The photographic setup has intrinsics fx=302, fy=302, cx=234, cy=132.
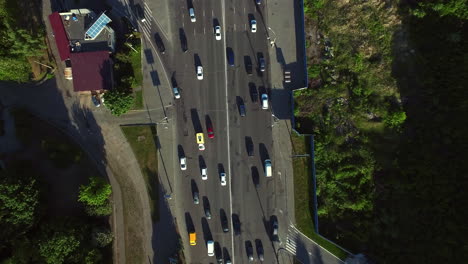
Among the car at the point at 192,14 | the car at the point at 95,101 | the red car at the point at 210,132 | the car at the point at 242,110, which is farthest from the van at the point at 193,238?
the car at the point at 192,14

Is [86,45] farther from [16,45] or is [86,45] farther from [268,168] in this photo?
[268,168]

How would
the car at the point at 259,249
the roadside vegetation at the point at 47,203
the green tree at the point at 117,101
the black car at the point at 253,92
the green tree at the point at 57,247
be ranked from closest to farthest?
1. the green tree at the point at 57,247
2. the roadside vegetation at the point at 47,203
3. the green tree at the point at 117,101
4. the car at the point at 259,249
5. the black car at the point at 253,92

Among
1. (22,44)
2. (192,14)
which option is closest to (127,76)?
(192,14)

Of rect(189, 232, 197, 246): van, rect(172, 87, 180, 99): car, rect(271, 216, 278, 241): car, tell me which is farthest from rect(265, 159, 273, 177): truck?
rect(172, 87, 180, 99): car

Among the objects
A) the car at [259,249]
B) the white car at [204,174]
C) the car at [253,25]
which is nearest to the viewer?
the car at [259,249]

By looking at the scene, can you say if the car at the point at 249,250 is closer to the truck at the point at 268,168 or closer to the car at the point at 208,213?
the car at the point at 208,213

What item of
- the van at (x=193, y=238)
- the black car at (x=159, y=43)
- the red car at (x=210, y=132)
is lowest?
the van at (x=193, y=238)

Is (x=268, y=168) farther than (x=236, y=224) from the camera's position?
No
